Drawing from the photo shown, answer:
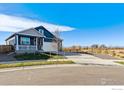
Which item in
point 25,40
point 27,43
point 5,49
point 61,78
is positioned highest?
point 25,40

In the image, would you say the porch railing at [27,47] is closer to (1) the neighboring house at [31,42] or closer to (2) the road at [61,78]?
(1) the neighboring house at [31,42]

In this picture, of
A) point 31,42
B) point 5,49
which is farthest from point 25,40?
point 5,49

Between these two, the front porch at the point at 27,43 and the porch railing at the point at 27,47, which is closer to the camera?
the front porch at the point at 27,43

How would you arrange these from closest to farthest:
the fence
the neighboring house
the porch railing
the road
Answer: the road
the neighboring house
the porch railing
the fence

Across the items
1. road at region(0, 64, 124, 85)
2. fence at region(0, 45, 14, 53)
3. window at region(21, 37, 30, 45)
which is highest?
window at region(21, 37, 30, 45)

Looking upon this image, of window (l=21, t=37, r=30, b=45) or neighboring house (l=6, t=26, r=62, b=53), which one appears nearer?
neighboring house (l=6, t=26, r=62, b=53)

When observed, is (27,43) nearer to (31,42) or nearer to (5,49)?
(31,42)

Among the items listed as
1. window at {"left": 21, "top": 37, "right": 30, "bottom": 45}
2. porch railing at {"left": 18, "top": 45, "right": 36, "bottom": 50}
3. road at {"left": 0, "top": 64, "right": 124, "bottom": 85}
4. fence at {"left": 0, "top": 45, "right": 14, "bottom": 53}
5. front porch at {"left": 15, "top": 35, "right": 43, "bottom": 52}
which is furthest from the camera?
window at {"left": 21, "top": 37, "right": 30, "bottom": 45}

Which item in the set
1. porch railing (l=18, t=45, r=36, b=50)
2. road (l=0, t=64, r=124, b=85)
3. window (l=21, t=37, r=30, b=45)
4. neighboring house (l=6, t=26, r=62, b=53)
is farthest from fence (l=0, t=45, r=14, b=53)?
road (l=0, t=64, r=124, b=85)

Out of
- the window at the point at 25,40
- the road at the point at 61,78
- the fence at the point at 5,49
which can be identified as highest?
the window at the point at 25,40

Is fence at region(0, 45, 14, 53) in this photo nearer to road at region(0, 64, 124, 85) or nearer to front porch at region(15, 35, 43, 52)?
front porch at region(15, 35, 43, 52)

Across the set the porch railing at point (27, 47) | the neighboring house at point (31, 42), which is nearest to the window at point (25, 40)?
the neighboring house at point (31, 42)

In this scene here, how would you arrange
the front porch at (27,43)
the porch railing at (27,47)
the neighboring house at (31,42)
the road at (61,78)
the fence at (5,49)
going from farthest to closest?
the fence at (5,49) < the porch railing at (27,47) < the front porch at (27,43) < the neighboring house at (31,42) < the road at (61,78)
